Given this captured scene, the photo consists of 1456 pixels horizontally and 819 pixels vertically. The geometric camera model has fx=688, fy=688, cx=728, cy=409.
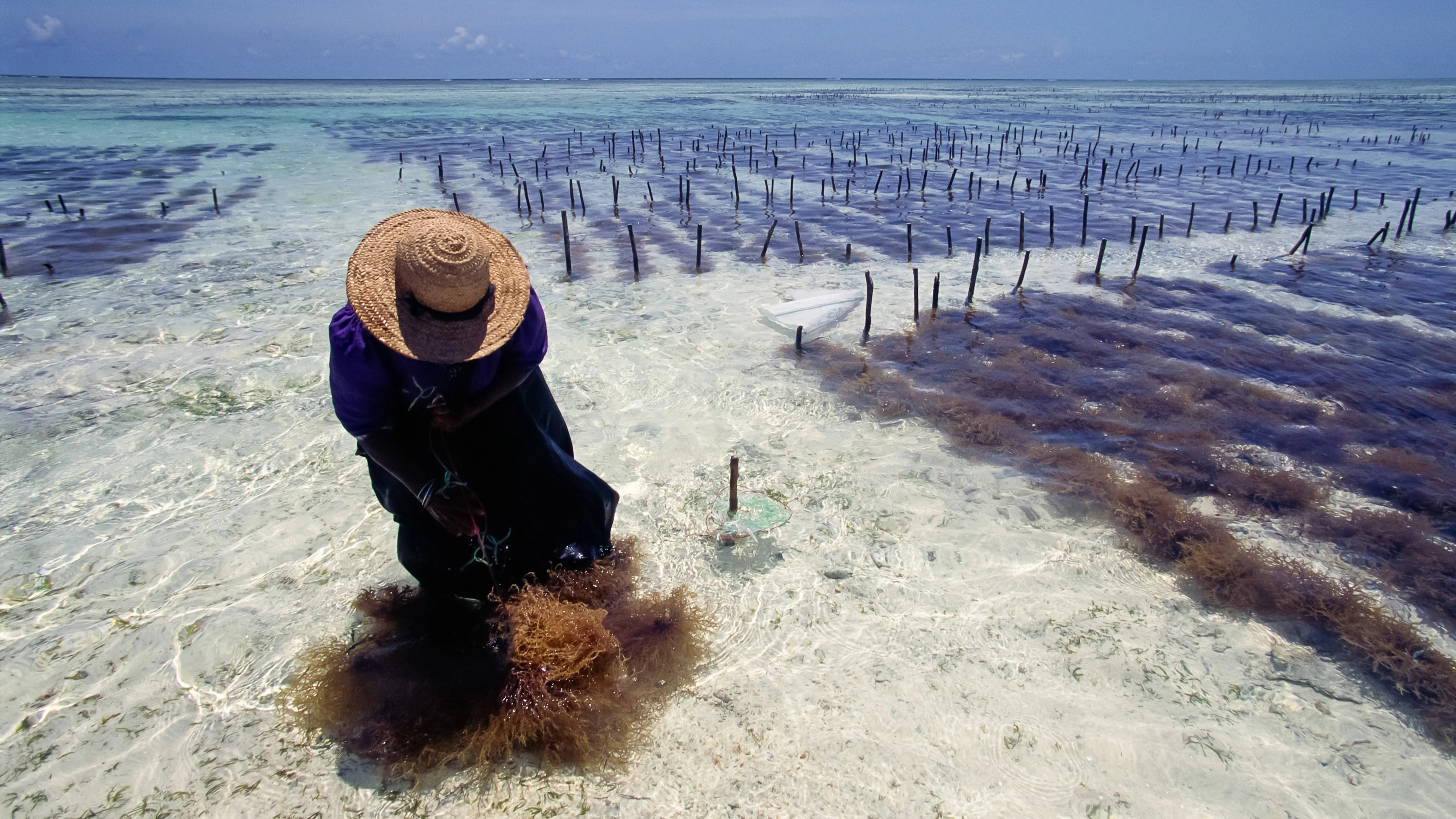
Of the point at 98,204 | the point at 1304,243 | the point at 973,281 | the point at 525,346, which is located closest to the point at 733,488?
the point at 525,346

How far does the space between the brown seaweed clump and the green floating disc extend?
0.93m

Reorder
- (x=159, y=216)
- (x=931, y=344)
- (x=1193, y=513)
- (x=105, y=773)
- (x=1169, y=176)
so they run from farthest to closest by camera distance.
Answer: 1. (x=1169, y=176)
2. (x=159, y=216)
3. (x=931, y=344)
4. (x=1193, y=513)
5. (x=105, y=773)

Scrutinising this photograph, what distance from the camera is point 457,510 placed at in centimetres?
308

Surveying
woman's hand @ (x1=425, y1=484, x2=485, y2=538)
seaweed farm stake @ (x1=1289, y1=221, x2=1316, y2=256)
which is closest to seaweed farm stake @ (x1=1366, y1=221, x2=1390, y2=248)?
seaweed farm stake @ (x1=1289, y1=221, x2=1316, y2=256)

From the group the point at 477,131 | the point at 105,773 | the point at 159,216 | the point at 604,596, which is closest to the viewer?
the point at 105,773

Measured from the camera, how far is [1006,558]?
4703 millimetres

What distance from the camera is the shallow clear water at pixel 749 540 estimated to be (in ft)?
10.4

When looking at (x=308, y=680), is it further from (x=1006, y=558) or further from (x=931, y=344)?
(x=931, y=344)

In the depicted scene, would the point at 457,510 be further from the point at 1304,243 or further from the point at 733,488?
the point at 1304,243

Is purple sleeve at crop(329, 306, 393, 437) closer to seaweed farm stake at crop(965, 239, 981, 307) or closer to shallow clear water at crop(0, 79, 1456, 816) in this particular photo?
shallow clear water at crop(0, 79, 1456, 816)

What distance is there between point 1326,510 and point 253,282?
13128mm

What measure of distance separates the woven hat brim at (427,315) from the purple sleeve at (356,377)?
8 cm

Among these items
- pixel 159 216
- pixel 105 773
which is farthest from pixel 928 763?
pixel 159 216

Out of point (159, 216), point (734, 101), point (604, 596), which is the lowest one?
point (604, 596)
